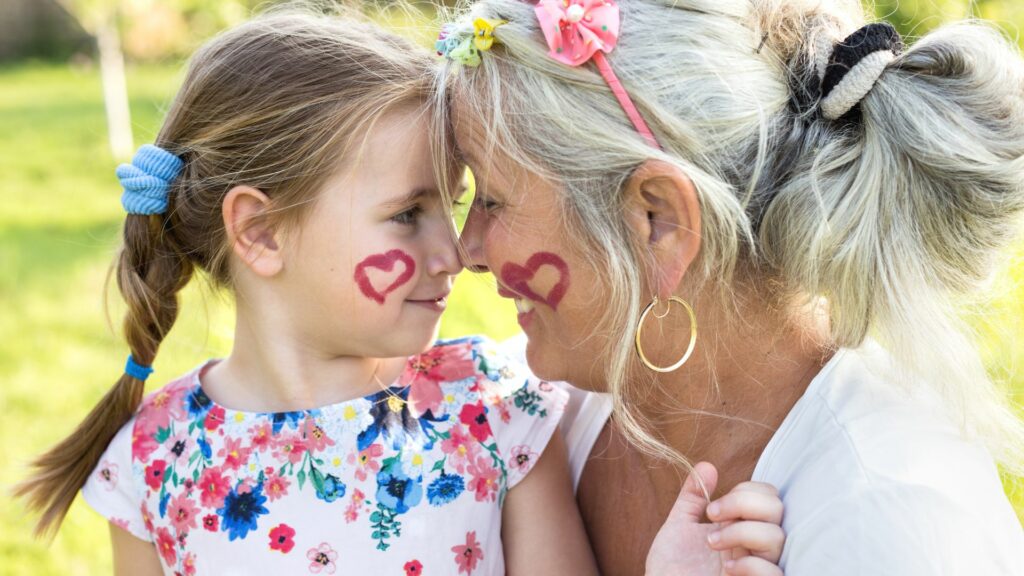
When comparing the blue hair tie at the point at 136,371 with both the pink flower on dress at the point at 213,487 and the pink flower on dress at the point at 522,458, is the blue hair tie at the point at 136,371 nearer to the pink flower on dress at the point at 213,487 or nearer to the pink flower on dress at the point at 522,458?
the pink flower on dress at the point at 213,487

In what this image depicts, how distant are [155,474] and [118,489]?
4.9 inches

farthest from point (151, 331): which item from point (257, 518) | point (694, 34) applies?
point (694, 34)

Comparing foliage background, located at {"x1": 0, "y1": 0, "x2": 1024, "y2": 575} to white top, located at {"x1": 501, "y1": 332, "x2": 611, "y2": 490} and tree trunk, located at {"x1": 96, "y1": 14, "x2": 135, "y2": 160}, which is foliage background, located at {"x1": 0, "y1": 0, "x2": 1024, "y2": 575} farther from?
white top, located at {"x1": 501, "y1": 332, "x2": 611, "y2": 490}

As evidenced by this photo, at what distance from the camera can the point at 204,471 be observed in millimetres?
2221

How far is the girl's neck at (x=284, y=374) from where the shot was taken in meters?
2.26

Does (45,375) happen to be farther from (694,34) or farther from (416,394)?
(694,34)

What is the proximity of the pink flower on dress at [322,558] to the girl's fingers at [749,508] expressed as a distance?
0.82 metres

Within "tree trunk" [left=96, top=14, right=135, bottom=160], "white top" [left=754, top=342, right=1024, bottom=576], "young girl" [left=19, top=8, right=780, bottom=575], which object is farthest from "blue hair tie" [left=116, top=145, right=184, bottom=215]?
"tree trunk" [left=96, top=14, right=135, bottom=160]

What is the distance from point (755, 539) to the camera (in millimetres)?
1736

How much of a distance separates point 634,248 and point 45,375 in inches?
157

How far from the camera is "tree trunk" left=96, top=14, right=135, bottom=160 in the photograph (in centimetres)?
976

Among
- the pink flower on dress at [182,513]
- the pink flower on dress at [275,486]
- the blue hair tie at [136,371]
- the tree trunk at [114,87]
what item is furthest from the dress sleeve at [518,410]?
the tree trunk at [114,87]

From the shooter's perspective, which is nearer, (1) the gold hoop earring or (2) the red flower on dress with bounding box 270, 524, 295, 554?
(1) the gold hoop earring

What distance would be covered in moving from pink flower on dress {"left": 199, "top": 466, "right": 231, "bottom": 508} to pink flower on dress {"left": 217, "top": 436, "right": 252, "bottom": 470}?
3cm
